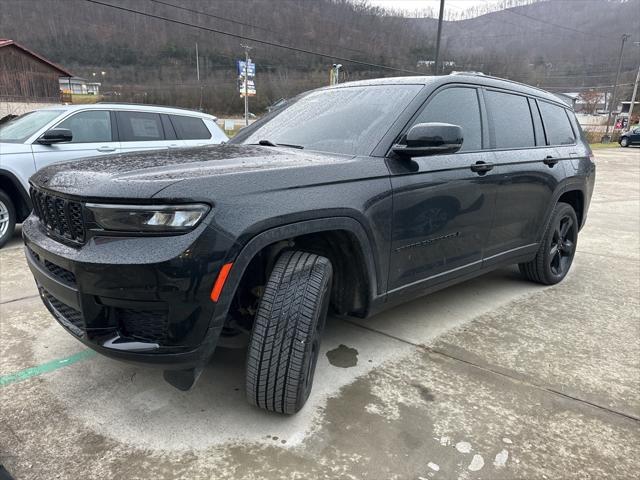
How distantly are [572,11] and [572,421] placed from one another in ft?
220

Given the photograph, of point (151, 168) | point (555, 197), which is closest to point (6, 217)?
point (151, 168)

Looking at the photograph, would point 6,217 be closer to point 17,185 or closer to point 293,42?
point 17,185

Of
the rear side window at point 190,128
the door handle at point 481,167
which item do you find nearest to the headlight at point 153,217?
the door handle at point 481,167

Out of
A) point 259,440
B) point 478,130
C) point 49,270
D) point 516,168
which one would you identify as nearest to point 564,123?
point 516,168

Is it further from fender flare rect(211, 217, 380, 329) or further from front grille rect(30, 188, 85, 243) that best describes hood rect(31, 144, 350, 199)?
fender flare rect(211, 217, 380, 329)

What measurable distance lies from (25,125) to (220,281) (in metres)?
5.18

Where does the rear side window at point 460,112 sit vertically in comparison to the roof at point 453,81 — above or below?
below

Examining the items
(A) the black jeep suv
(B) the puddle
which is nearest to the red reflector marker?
(A) the black jeep suv

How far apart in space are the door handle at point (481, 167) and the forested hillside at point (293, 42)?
35340 millimetres

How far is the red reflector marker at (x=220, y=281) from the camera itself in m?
1.87

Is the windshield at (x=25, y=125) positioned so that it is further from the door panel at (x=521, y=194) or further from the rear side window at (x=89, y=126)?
the door panel at (x=521, y=194)

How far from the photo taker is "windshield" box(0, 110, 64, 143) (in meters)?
5.46

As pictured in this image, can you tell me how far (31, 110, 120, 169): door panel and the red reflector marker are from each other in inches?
173

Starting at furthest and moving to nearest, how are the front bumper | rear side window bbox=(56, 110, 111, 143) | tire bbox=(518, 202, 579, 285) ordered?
rear side window bbox=(56, 110, 111, 143) → tire bbox=(518, 202, 579, 285) → the front bumper
